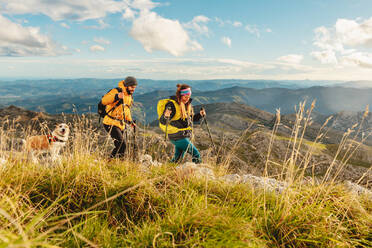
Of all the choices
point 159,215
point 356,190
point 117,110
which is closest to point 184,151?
point 117,110

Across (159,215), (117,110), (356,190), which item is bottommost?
(356,190)

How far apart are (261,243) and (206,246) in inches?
26.8

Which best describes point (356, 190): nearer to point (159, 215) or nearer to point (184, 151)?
point (159, 215)

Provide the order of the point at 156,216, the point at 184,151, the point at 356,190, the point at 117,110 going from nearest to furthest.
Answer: the point at 156,216, the point at 356,190, the point at 117,110, the point at 184,151

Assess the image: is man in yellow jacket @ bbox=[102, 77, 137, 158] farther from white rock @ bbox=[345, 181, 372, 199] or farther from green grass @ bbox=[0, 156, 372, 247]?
white rock @ bbox=[345, 181, 372, 199]

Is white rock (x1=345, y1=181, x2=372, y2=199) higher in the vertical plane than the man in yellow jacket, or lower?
lower

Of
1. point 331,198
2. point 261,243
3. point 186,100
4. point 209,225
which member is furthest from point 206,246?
point 186,100

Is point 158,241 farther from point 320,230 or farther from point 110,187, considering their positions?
point 320,230

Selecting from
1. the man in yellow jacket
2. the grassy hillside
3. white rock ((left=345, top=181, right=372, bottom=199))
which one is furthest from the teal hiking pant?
white rock ((left=345, top=181, right=372, bottom=199))

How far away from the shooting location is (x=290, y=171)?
280cm

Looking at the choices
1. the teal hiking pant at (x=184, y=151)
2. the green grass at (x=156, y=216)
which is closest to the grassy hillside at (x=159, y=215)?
the green grass at (x=156, y=216)

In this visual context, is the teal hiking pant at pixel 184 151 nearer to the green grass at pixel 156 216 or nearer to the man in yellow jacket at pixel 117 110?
the man in yellow jacket at pixel 117 110

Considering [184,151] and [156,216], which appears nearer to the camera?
[156,216]

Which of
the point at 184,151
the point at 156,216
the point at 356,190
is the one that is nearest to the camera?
the point at 156,216
